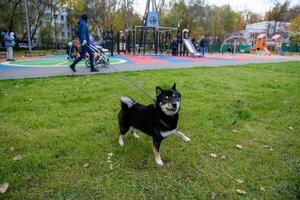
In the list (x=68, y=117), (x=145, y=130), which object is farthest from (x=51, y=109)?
(x=145, y=130)

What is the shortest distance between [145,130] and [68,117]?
199 centimetres

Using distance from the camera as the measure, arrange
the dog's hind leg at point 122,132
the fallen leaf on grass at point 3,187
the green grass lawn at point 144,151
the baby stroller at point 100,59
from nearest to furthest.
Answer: the fallen leaf on grass at point 3,187
the green grass lawn at point 144,151
the dog's hind leg at point 122,132
the baby stroller at point 100,59

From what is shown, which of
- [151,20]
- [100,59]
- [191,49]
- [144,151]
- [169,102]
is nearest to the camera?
[169,102]

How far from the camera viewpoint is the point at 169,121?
8.77 ft

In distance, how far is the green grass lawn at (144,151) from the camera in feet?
7.70

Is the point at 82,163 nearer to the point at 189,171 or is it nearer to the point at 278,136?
the point at 189,171

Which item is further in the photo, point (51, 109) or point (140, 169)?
point (51, 109)

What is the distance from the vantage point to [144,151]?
10.2 feet

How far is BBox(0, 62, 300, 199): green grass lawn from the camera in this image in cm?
235

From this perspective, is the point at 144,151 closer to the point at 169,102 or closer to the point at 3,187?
the point at 169,102

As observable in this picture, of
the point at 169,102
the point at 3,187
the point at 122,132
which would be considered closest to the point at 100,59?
the point at 122,132

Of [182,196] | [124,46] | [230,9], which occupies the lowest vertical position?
[182,196]

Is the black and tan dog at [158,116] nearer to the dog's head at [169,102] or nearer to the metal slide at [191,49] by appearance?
the dog's head at [169,102]

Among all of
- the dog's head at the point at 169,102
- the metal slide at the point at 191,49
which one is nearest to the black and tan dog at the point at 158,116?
the dog's head at the point at 169,102
